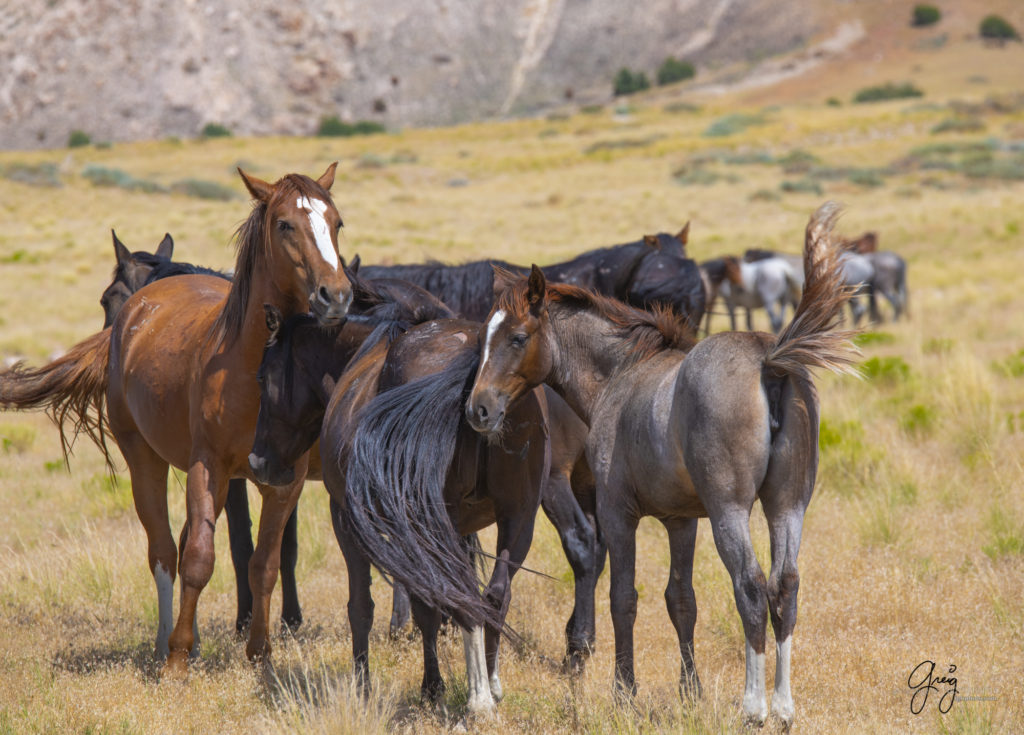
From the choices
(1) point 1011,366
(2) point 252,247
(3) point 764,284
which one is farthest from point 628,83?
(2) point 252,247

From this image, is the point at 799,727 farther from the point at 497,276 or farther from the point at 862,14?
the point at 862,14

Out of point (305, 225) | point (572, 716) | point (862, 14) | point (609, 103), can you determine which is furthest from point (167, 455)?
point (862, 14)

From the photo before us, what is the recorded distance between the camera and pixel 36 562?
6.68 m

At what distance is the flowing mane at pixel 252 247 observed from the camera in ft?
15.4

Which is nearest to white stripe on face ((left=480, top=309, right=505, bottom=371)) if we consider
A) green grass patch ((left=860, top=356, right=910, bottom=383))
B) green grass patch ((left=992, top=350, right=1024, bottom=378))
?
green grass patch ((left=860, top=356, right=910, bottom=383))

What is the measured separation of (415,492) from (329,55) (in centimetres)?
8047

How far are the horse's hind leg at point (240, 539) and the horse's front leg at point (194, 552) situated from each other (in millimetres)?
926

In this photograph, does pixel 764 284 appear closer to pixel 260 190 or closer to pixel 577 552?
pixel 577 552

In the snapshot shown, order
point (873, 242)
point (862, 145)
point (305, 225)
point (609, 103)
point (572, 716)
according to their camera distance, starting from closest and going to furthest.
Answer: point (572, 716)
point (305, 225)
point (873, 242)
point (862, 145)
point (609, 103)

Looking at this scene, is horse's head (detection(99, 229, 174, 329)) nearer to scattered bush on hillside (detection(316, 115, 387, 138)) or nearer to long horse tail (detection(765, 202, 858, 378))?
long horse tail (detection(765, 202, 858, 378))

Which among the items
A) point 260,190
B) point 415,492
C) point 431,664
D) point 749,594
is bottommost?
point 431,664

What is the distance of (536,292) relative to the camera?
4.31 metres

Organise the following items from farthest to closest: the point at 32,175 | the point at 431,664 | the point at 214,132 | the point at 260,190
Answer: the point at 214,132 < the point at 32,175 < the point at 260,190 < the point at 431,664

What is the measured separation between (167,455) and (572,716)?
2.56 meters
